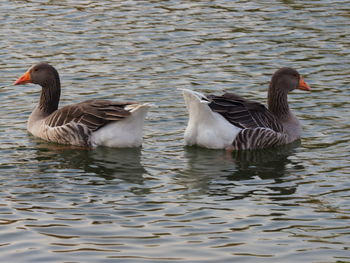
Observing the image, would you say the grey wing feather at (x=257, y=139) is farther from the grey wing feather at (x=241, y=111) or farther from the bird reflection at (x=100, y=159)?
the bird reflection at (x=100, y=159)

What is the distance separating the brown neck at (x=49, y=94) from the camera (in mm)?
14984

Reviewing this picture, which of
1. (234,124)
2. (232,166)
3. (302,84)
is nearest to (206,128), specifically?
(234,124)

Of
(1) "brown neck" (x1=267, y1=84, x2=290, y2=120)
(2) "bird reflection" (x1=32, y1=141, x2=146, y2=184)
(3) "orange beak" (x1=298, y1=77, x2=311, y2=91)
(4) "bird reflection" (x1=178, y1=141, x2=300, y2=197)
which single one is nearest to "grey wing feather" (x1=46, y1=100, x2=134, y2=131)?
(2) "bird reflection" (x1=32, y1=141, x2=146, y2=184)

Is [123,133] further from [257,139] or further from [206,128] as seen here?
[257,139]

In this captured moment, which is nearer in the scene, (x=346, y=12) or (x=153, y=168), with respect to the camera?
(x=153, y=168)

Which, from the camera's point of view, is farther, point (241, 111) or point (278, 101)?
point (278, 101)

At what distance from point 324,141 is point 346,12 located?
337 inches

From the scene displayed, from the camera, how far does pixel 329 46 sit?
62.6ft

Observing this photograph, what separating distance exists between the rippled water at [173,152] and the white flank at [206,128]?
0.16 metres

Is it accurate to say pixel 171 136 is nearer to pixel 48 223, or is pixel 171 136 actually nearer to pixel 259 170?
pixel 259 170

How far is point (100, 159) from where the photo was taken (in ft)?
43.7

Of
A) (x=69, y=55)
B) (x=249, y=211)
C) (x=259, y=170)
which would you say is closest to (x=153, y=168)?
(x=259, y=170)

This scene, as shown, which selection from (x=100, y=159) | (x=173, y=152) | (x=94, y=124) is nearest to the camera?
(x=100, y=159)

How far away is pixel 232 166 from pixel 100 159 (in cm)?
194
